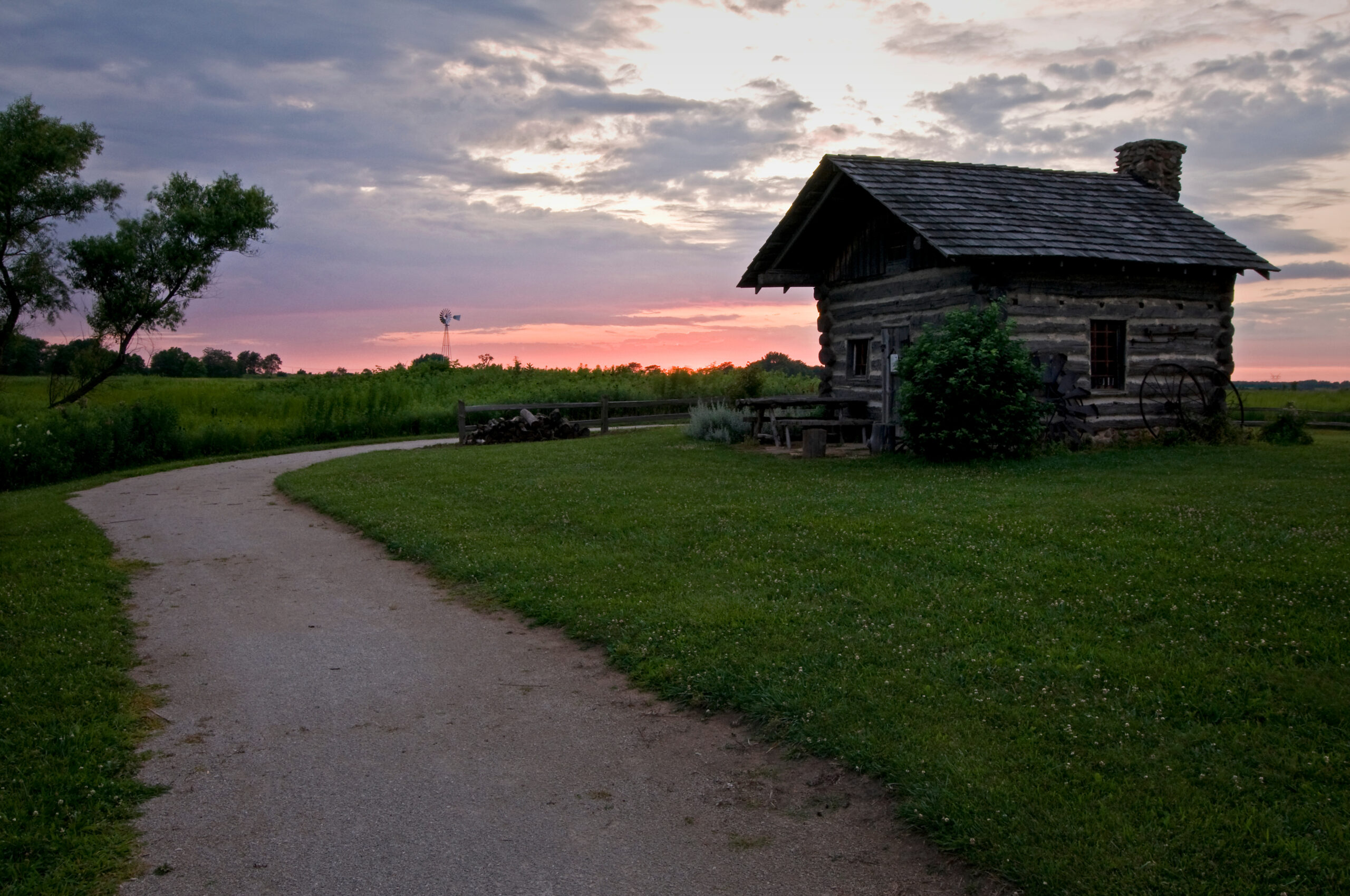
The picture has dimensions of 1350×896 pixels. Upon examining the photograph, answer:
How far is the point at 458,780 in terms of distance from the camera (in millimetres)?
4848

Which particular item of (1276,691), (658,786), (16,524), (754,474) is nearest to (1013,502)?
(754,474)

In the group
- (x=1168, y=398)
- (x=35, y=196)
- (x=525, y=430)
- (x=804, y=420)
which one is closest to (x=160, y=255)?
(x=35, y=196)

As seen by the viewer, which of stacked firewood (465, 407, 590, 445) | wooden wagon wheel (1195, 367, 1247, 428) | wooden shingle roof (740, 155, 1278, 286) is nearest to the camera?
wooden shingle roof (740, 155, 1278, 286)

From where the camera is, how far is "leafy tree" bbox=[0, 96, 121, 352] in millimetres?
28562

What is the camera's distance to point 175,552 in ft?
37.2

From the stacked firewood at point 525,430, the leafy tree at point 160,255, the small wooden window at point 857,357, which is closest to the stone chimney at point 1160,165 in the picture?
the small wooden window at point 857,357

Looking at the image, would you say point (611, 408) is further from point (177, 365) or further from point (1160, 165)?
point (177, 365)

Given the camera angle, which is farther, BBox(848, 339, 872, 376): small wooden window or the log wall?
BBox(848, 339, 872, 376): small wooden window

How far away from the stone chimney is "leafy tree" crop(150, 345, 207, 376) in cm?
5748

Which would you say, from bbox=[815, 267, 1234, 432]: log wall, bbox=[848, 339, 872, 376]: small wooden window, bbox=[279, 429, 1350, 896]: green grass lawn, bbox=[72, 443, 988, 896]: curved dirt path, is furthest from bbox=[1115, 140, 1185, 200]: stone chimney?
bbox=[72, 443, 988, 896]: curved dirt path

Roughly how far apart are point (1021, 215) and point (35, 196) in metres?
31.0

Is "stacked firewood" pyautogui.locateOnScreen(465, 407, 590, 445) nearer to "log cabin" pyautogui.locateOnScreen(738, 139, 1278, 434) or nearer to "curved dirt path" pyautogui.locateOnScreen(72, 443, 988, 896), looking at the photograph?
"log cabin" pyautogui.locateOnScreen(738, 139, 1278, 434)

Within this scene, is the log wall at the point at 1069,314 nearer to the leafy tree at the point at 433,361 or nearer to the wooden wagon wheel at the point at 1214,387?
the wooden wagon wheel at the point at 1214,387

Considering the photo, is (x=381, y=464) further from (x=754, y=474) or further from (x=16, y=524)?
(x=754, y=474)
